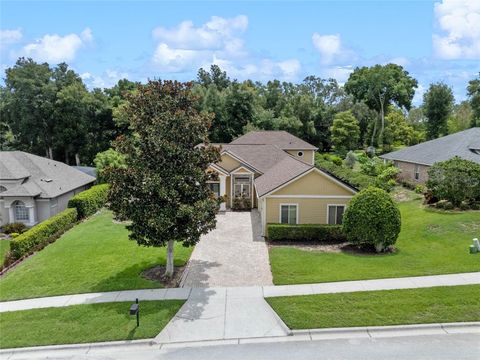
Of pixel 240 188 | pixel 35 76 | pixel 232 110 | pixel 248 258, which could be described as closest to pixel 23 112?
pixel 35 76

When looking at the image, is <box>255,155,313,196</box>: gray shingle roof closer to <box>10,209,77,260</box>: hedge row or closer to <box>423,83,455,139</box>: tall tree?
<box>10,209,77,260</box>: hedge row

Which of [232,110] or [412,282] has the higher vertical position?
[232,110]

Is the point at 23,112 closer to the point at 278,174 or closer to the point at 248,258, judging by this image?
the point at 278,174

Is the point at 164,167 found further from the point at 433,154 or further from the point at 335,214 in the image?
the point at 433,154

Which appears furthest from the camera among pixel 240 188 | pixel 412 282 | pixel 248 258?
pixel 240 188

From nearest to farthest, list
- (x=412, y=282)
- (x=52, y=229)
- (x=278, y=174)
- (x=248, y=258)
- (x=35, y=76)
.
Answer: (x=412, y=282) < (x=248, y=258) < (x=52, y=229) < (x=278, y=174) < (x=35, y=76)

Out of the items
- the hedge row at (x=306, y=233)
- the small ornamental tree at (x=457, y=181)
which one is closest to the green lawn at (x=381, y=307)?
the hedge row at (x=306, y=233)

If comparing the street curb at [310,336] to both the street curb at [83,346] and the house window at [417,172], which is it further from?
the house window at [417,172]
